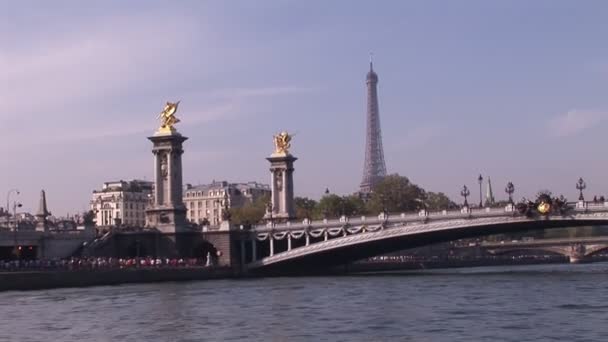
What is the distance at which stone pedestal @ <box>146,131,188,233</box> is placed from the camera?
288 ft

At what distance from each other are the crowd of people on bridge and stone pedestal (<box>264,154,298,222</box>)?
1429 centimetres

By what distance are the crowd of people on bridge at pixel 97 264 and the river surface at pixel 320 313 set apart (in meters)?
Answer: 6.03

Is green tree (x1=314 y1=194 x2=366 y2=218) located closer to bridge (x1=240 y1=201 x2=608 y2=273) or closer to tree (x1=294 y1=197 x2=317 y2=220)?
tree (x1=294 y1=197 x2=317 y2=220)

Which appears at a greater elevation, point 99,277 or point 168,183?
point 168,183

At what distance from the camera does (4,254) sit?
268 feet

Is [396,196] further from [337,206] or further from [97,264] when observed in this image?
→ [97,264]

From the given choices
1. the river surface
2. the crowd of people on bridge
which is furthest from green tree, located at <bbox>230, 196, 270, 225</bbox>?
the river surface

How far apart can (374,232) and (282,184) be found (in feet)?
80.5

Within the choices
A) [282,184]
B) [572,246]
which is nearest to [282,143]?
[282,184]

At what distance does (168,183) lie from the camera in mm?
88125

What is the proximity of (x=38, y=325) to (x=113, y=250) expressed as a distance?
1746 inches

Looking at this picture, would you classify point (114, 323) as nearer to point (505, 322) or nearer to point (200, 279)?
point (505, 322)

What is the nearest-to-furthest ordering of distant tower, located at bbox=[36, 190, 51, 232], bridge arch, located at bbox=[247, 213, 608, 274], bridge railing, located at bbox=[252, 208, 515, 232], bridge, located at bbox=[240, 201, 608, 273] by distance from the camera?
1. bridge, located at bbox=[240, 201, 608, 273]
2. bridge arch, located at bbox=[247, 213, 608, 274]
3. bridge railing, located at bbox=[252, 208, 515, 232]
4. distant tower, located at bbox=[36, 190, 51, 232]

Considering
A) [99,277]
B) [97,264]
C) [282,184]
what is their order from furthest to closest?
[282,184], [97,264], [99,277]
